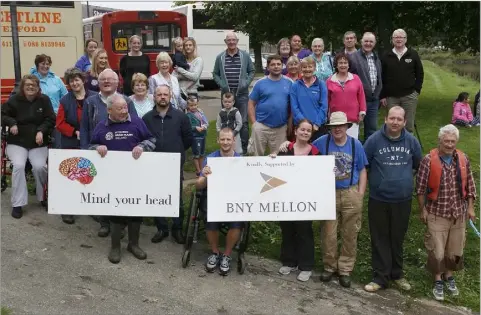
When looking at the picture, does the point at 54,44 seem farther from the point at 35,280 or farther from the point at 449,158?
the point at 449,158

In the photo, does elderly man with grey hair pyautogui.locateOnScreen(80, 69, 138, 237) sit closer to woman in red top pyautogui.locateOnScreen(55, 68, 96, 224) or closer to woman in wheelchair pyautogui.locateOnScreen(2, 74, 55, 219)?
woman in red top pyautogui.locateOnScreen(55, 68, 96, 224)

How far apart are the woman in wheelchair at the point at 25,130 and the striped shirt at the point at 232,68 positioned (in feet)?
9.25

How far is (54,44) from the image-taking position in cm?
1424

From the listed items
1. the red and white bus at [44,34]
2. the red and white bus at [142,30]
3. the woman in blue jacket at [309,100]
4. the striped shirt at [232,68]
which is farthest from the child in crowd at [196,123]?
the red and white bus at [142,30]

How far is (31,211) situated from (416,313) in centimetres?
491

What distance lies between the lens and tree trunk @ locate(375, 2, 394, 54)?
629 inches

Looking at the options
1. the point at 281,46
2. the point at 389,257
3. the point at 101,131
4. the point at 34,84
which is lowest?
the point at 389,257

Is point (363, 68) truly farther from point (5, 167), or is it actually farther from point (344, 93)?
point (5, 167)

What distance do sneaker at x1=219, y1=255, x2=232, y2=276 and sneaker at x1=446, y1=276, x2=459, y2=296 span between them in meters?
2.30

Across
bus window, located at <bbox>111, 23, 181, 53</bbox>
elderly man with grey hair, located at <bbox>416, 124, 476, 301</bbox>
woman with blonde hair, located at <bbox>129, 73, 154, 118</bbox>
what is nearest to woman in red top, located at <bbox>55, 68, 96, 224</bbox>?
woman with blonde hair, located at <bbox>129, 73, 154, 118</bbox>

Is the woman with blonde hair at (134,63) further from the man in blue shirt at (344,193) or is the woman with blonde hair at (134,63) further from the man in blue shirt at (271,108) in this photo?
the man in blue shirt at (344,193)

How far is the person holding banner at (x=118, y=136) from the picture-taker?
18.7 feet

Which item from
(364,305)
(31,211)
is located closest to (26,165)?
(31,211)

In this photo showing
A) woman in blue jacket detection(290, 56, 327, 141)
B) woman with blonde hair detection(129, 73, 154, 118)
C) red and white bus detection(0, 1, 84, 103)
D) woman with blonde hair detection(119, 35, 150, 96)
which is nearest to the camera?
woman with blonde hair detection(129, 73, 154, 118)
